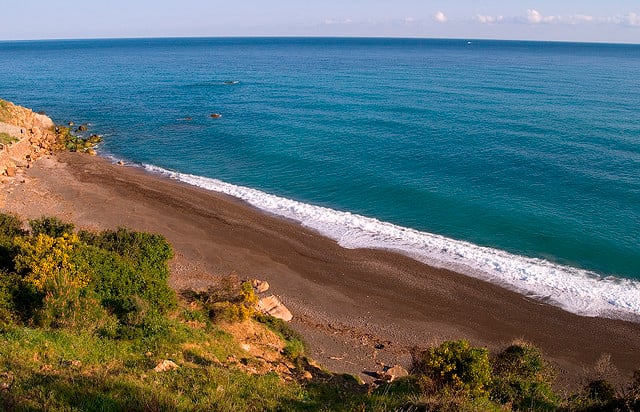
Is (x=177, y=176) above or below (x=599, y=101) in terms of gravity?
below

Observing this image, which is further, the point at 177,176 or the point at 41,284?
the point at 177,176

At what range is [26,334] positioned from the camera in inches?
581

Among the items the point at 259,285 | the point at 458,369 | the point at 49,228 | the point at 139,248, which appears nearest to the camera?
the point at 458,369

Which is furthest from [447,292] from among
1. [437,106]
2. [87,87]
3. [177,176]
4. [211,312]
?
[87,87]

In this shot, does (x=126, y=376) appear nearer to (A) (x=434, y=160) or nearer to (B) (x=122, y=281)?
(B) (x=122, y=281)

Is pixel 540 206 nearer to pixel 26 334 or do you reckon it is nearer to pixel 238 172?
pixel 238 172

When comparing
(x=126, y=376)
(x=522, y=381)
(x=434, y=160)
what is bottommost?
(x=522, y=381)

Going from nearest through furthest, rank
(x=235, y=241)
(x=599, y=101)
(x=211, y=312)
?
(x=211, y=312) < (x=235, y=241) < (x=599, y=101)

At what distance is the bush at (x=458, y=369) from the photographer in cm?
1476

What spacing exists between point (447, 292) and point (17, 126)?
52.6 metres

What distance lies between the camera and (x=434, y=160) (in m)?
48.8

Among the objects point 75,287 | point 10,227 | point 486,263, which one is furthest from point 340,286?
point 10,227

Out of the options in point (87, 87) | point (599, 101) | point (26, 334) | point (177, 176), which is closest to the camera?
point (26, 334)

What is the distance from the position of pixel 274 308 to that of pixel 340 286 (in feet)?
18.1
